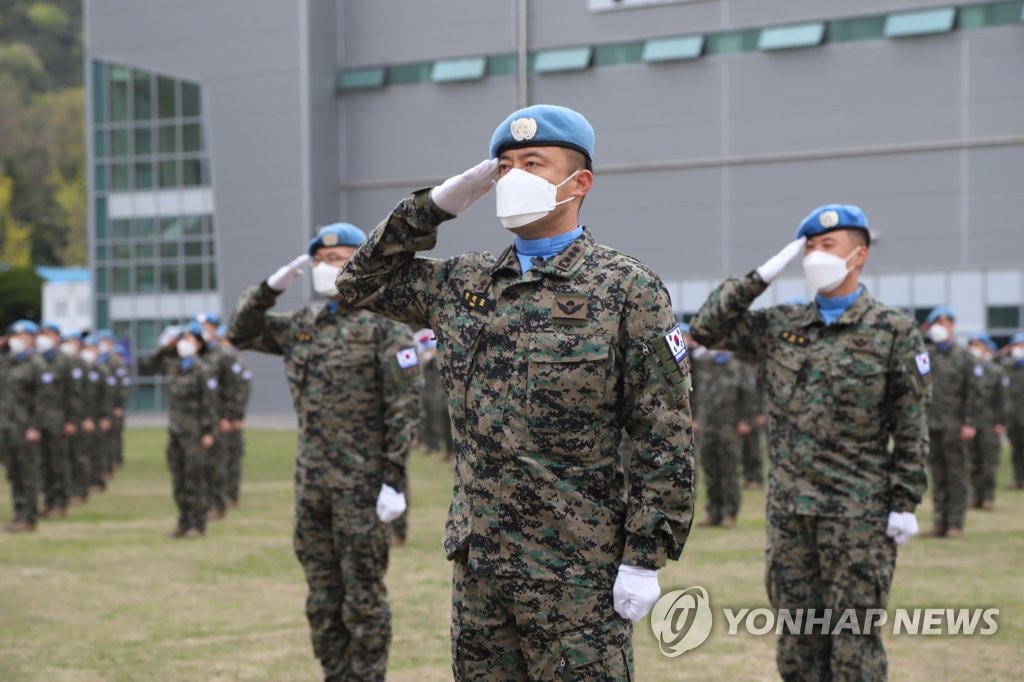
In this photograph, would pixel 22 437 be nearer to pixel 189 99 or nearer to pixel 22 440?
pixel 22 440

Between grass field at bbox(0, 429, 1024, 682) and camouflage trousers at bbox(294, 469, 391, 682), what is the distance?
935 mm

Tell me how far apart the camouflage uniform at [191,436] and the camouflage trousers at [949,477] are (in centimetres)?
745

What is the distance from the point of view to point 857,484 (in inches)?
223

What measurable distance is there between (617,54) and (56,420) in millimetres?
23354

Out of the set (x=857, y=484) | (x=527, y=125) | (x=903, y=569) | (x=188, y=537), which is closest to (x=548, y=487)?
(x=527, y=125)

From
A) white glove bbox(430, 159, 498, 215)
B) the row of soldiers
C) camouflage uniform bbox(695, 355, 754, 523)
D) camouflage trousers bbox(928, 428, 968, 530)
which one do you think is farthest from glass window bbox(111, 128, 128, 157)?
white glove bbox(430, 159, 498, 215)

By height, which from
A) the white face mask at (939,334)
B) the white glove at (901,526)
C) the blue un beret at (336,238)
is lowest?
the white glove at (901,526)

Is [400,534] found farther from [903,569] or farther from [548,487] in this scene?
[548,487]

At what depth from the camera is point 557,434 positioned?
374 centimetres

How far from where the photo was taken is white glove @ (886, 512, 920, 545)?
18.3 feet

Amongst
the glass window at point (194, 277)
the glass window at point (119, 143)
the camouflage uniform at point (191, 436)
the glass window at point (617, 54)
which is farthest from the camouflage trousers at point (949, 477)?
the glass window at point (119, 143)

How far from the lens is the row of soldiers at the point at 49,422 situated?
14016mm

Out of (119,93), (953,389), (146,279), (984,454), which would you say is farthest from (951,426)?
(119,93)

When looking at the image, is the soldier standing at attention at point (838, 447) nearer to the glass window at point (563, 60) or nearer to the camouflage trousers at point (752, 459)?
the camouflage trousers at point (752, 459)
